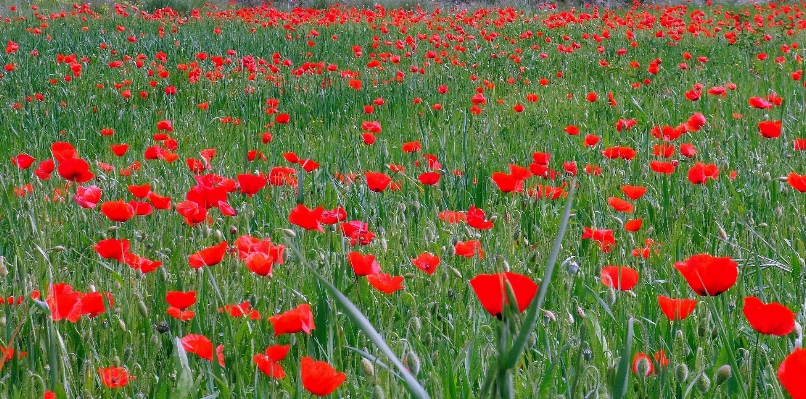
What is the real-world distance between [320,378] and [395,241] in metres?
1.27

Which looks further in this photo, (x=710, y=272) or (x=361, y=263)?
(x=361, y=263)

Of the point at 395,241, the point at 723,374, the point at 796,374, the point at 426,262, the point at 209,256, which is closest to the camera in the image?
the point at 796,374

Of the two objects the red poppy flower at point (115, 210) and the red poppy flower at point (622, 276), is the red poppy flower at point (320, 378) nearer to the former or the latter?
the red poppy flower at point (622, 276)

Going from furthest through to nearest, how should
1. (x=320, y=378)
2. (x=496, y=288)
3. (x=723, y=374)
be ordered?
(x=723, y=374) < (x=320, y=378) < (x=496, y=288)

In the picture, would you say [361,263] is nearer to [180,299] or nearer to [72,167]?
[180,299]

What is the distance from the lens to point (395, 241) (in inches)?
89.4

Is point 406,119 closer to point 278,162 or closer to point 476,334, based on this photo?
point 278,162

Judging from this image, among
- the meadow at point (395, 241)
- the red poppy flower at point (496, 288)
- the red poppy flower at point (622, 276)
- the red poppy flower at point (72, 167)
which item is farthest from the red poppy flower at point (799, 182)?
the red poppy flower at point (72, 167)

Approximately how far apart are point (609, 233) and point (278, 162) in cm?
194

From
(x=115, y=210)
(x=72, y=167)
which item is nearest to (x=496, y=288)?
(x=115, y=210)

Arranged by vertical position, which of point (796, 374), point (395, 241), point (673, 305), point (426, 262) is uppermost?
point (796, 374)

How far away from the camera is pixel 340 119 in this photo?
4.79 metres

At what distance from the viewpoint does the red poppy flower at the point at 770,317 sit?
42.1 inches

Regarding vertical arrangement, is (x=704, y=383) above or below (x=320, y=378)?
below
